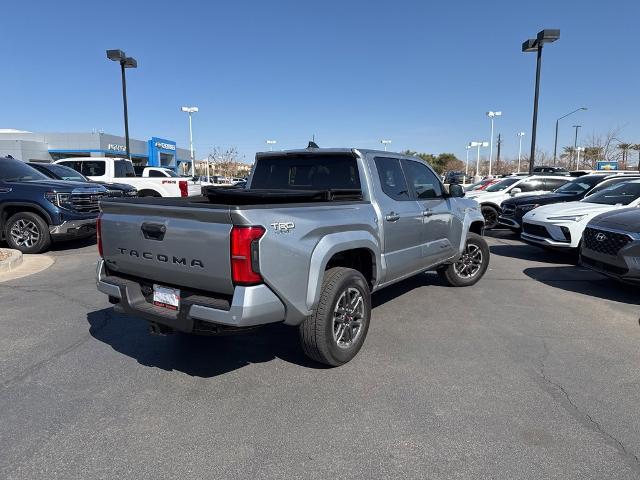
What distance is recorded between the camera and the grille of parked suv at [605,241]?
19.0ft

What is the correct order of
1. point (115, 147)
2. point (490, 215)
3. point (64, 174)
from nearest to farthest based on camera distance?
point (64, 174), point (490, 215), point (115, 147)

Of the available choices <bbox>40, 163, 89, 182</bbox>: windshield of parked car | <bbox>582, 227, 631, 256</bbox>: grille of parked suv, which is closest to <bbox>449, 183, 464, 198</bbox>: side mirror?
<bbox>582, 227, 631, 256</bbox>: grille of parked suv

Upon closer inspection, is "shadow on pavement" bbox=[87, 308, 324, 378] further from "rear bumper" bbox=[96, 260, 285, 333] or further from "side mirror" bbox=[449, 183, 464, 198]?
"side mirror" bbox=[449, 183, 464, 198]

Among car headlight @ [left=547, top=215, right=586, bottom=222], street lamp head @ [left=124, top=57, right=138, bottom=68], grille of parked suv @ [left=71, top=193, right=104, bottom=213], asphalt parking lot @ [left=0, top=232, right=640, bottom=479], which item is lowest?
asphalt parking lot @ [left=0, top=232, right=640, bottom=479]

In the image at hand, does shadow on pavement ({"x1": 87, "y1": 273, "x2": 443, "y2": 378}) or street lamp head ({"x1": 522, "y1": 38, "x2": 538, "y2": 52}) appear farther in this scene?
street lamp head ({"x1": 522, "y1": 38, "x2": 538, "y2": 52})

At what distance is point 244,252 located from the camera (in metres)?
2.89

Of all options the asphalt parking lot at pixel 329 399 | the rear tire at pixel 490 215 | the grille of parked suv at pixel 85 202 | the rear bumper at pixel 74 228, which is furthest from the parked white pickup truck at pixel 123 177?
the asphalt parking lot at pixel 329 399

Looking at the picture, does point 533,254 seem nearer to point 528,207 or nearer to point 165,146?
point 528,207

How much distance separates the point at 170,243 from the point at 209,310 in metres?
0.59

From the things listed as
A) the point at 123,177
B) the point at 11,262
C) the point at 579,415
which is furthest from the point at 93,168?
the point at 579,415

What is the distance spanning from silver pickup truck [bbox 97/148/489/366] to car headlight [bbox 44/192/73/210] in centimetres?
552

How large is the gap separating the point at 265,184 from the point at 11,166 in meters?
7.22

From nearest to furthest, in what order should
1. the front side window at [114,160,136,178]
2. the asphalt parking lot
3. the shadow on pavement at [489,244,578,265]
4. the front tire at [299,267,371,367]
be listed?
the asphalt parking lot < the front tire at [299,267,371,367] < the shadow on pavement at [489,244,578,265] < the front side window at [114,160,136,178]

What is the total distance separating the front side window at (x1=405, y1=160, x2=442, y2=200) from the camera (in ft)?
16.9
